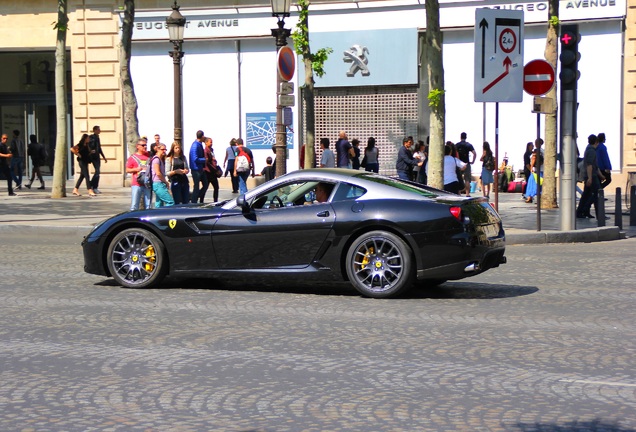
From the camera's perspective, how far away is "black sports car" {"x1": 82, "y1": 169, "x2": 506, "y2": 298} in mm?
10320

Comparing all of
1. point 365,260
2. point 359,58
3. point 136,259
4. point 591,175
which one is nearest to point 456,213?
point 365,260

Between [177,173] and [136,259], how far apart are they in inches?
340

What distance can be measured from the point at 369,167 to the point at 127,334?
19425 mm

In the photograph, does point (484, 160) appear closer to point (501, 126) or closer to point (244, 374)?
point (501, 126)

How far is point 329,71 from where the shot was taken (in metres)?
31.8

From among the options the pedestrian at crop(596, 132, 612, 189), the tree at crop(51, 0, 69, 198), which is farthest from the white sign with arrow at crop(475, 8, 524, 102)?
the tree at crop(51, 0, 69, 198)

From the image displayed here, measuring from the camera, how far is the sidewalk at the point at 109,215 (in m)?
17.6

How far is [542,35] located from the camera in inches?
1176

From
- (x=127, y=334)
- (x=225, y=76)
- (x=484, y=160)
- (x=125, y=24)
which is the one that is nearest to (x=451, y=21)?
(x=484, y=160)

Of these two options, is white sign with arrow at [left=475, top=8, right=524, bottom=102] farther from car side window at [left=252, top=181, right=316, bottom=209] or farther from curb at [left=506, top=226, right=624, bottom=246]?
car side window at [left=252, top=181, right=316, bottom=209]

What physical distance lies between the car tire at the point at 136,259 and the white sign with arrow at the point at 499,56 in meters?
7.93

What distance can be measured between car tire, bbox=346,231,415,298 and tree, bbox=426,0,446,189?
8633 mm

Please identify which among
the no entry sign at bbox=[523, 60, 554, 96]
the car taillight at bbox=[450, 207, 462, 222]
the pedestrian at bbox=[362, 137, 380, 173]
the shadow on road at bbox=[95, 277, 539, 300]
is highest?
the no entry sign at bbox=[523, 60, 554, 96]

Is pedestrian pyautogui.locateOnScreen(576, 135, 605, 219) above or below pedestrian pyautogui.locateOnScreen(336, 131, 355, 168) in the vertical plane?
below
